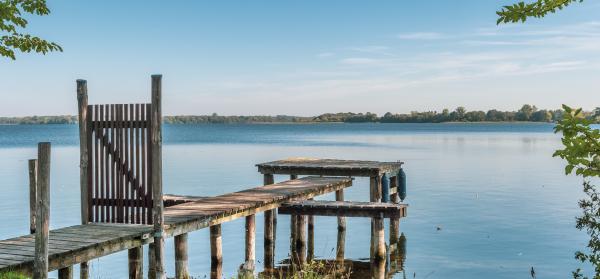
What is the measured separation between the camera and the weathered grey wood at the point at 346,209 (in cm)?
1639

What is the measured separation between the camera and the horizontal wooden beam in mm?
16391

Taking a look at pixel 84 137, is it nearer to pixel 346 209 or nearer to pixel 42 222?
pixel 42 222

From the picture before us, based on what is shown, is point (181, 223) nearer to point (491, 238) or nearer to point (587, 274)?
point (587, 274)

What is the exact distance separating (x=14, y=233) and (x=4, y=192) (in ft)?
46.9

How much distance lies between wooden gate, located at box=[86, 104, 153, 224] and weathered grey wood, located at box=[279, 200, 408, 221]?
18.1ft

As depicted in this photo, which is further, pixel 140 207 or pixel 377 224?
pixel 377 224

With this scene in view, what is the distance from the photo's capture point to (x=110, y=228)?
→ 40.5 feet

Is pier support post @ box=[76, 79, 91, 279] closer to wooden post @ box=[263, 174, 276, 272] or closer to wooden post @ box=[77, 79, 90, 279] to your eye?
wooden post @ box=[77, 79, 90, 279]

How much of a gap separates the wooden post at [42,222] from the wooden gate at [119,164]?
2544mm

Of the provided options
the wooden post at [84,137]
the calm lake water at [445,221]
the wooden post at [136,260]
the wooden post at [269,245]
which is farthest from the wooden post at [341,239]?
the wooden post at [84,137]

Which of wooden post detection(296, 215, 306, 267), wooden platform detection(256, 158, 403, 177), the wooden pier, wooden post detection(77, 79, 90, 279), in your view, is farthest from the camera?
wooden platform detection(256, 158, 403, 177)

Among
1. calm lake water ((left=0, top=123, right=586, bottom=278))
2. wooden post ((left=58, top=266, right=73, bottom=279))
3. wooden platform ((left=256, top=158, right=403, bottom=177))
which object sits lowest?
calm lake water ((left=0, top=123, right=586, bottom=278))

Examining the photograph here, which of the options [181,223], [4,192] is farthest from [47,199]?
[4,192]

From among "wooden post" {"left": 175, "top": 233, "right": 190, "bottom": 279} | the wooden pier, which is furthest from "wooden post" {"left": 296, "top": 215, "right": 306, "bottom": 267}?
"wooden post" {"left": 175, "top": 233, "right": 190, "bottom": 279}
